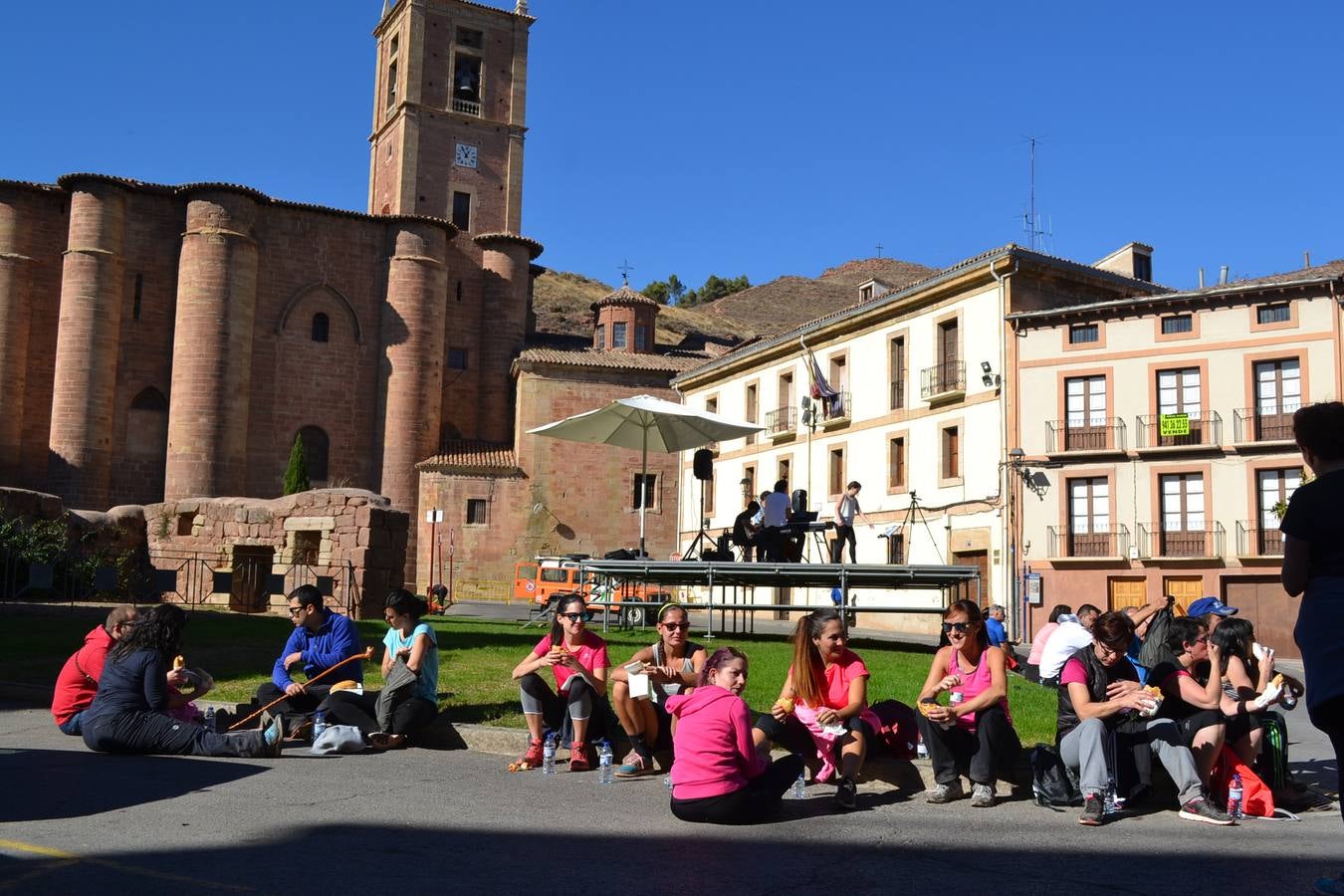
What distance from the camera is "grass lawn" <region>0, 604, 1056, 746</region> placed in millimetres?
10789

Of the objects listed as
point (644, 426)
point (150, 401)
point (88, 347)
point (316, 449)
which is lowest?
point (644, 426)

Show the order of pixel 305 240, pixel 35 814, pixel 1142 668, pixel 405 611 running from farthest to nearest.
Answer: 1. pixel 305 240
2. pixel 405 611
3. pixel 1142 668
4. pixel 35 814

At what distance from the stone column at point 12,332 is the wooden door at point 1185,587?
37418mm

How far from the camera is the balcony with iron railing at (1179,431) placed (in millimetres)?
30859

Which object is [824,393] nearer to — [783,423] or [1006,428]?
[783,423]

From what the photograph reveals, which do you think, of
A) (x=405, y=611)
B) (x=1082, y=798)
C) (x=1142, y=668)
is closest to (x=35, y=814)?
(x=405, y=611)

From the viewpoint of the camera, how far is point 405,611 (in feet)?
31.3

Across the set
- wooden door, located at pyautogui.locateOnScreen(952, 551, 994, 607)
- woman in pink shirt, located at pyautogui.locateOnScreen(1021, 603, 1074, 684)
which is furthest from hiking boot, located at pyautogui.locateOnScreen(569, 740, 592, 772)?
wooden door, located at pyautogui.locateOnScreen(952, 551, 994, 607)

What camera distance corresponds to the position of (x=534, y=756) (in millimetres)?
8781

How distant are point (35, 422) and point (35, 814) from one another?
43396mm

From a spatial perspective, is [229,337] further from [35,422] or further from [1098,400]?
[1098,400]

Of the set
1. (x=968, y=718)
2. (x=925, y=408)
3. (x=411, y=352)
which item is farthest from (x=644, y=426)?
(x=411, y=352)

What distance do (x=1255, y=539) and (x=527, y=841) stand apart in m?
28.3

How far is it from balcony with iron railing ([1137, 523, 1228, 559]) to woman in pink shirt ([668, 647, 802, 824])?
2671 centimetres
